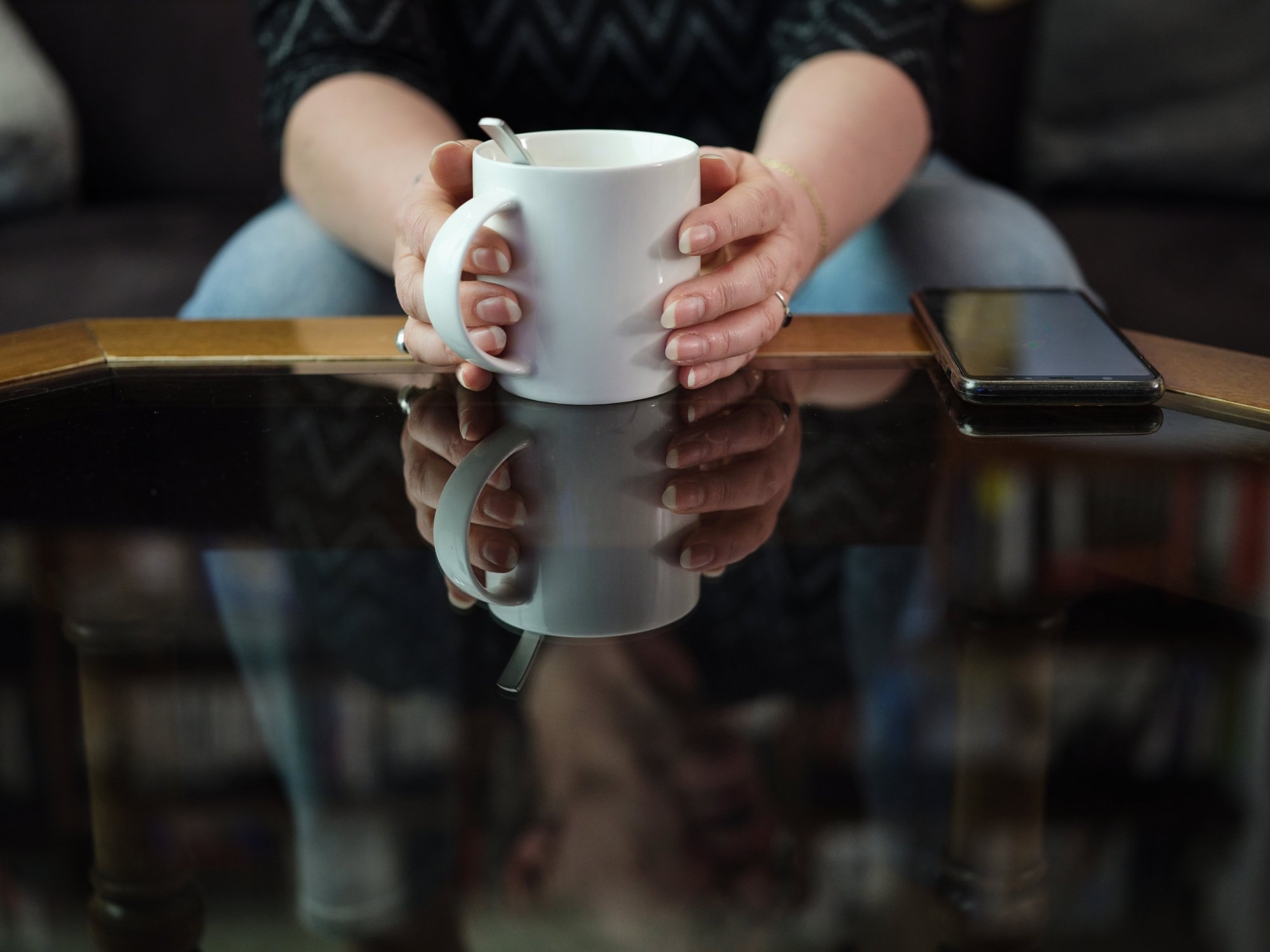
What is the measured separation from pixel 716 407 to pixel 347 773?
0.28m

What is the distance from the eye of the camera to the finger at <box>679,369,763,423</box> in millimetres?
517

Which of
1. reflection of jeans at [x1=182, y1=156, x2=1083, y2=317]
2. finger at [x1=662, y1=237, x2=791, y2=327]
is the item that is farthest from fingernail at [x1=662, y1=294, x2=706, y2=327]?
reflection of jeans at [x1=182, y1=156, x2=1083, y2=317]

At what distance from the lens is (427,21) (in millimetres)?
876

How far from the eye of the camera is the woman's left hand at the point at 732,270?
0.49 metres

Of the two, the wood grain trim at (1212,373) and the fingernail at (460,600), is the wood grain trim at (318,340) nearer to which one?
the wood grain trim at (1212,373)

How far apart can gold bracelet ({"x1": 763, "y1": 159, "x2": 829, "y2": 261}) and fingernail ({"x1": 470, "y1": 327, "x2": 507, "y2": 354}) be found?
0.75 feet

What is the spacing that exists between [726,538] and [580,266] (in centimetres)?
14

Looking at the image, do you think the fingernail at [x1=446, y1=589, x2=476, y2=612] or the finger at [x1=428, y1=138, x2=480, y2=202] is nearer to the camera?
the fingernail at [x1=446, y1=589, x2=476, y2=612]

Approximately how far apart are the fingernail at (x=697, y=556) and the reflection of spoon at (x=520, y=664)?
0.07 meters

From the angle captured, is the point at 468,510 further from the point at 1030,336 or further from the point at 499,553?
the point at 1030,336

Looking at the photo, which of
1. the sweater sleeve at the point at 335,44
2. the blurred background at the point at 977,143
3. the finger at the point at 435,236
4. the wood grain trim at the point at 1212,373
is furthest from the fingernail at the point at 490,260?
the blurred background at the point at 977,143

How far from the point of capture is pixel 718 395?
54 centimetres

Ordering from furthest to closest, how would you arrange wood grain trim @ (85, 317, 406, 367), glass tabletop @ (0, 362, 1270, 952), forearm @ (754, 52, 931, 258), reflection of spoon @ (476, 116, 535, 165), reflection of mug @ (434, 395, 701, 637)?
forearm @ (754, 52, 931, 258)
wood grain trim @ (85, 317, 406, 367)
reflection of spoon @ (476, 116, 535, 165)
reflection of mug @ (434, 395, 701, 637)
glass tabletop @ (0, 362, 1270, 952)

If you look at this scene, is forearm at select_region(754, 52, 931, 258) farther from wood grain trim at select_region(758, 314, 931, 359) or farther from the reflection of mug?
the reflection of mug
